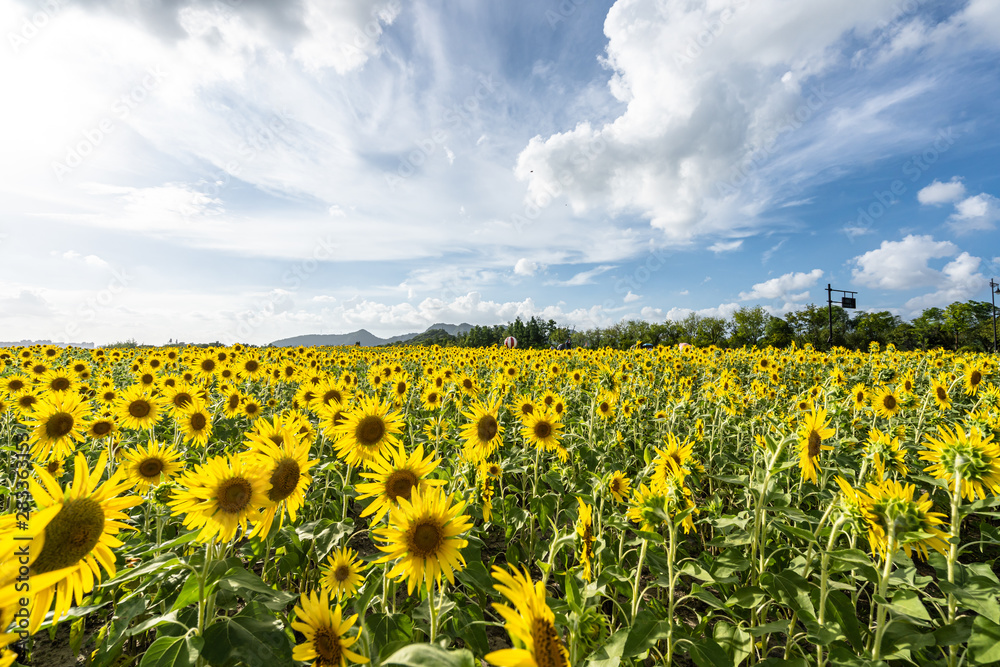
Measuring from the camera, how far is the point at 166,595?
2338 mm

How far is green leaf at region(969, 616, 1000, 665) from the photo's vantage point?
6.03 feet

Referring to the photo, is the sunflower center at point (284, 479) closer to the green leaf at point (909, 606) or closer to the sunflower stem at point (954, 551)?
the green leaf at point (909, 606)

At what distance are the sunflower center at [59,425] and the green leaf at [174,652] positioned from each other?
12.4 ft

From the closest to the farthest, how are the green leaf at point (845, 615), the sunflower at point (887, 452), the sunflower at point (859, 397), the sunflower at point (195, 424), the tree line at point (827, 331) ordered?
the green leaf at point (845, 615) → the sunflower at point (887, 452) → the sunflower at point (195, 424) → the sunflower at point (859, 397) → the tree line at point (827, 331)

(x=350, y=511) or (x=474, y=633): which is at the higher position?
(x=474, y=633)

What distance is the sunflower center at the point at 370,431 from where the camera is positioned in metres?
3.17

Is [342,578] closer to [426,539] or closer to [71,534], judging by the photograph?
[426,539]

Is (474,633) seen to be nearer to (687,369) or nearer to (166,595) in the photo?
(166,595)

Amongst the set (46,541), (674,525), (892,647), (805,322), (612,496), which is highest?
(805,322)

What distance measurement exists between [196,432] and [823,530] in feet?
20.1

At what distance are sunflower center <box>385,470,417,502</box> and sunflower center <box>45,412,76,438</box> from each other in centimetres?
410

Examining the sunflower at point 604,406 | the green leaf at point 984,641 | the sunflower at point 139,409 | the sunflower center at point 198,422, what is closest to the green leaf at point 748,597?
the green leaf at point 984,641

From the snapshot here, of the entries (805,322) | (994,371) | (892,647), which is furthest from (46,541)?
(805,322)

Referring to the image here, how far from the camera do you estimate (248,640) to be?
1.71 metres
